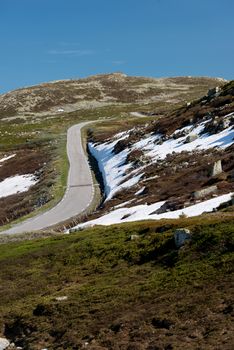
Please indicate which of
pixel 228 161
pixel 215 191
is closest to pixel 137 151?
pixel 228 161

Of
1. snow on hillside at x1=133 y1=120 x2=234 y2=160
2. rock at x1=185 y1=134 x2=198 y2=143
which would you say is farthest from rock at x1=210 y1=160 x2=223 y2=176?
rock at x1=185 y1=134 x2=198 y2=143

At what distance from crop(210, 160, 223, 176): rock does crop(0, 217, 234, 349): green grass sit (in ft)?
55.0

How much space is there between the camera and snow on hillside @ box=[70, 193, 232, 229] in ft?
120

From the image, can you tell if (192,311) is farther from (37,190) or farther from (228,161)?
(37,190)

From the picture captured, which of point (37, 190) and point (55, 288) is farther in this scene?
point (37, 190)

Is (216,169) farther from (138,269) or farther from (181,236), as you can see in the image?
(138,269)

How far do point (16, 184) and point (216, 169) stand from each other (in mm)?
44912

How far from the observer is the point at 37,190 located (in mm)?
75625

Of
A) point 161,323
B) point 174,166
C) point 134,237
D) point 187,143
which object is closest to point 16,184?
point 187,143

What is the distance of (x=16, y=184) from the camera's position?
86.5m

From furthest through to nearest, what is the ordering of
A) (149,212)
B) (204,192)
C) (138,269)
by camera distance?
(149,212) → (204,192) → (138,269)

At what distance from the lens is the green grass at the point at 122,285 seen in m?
19.6

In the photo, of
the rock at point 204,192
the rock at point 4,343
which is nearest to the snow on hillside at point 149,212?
the rock at point 204,192

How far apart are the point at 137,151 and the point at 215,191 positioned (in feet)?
129
